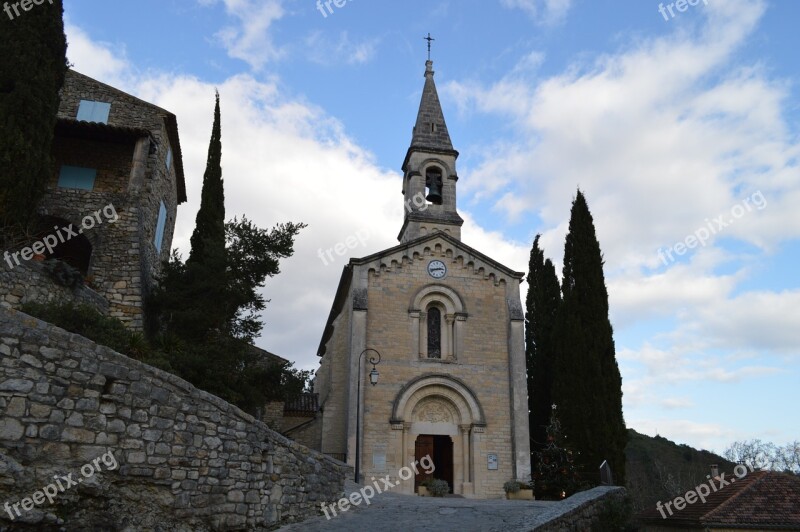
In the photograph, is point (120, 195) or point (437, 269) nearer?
point (120, 195)

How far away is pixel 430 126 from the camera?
28891 millimetres

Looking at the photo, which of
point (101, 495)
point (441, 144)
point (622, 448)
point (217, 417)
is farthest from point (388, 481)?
point (441, 144)

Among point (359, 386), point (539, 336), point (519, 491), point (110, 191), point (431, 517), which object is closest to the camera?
point (431, 517)

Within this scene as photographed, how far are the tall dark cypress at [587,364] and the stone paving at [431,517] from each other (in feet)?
22.8

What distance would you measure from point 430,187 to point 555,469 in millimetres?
12949

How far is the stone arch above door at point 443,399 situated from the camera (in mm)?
21438

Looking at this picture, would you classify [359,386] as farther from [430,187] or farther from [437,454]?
[430,187]

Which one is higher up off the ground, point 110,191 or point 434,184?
point 434,184

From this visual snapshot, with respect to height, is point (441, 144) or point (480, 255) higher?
point (441, 144)

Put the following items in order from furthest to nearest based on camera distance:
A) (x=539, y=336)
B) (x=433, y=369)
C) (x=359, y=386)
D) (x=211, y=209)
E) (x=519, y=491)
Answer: (x=539, y=336)
(x=433, y=369)
(x=359, y=386)
(x=519, y=491)
(x=211, y=209)

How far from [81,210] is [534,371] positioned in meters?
18.0

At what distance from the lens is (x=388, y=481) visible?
20.1m

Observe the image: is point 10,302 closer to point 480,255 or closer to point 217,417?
point 217,417
